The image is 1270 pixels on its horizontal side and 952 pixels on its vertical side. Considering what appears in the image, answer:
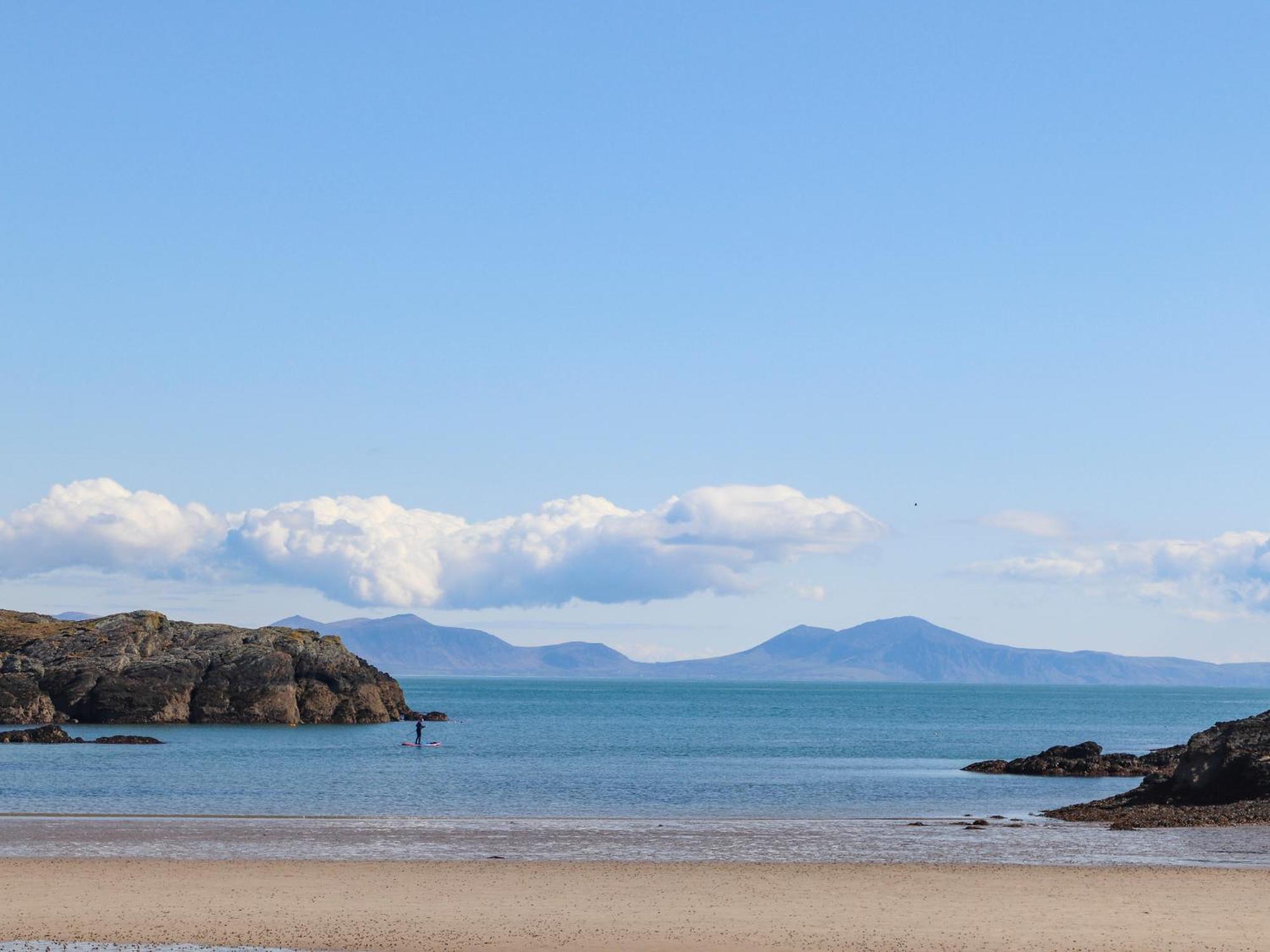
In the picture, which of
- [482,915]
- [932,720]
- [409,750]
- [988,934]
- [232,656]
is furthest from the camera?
[932,720]

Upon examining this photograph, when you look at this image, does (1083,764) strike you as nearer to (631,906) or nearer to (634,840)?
(634,840)

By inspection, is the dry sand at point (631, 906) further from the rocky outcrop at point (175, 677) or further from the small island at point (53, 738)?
the rocky outcrop at point (175, 677)

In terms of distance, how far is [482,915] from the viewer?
101 ft

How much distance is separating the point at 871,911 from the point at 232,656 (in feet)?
Result: 364

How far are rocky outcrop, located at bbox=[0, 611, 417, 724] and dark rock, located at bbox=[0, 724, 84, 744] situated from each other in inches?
818

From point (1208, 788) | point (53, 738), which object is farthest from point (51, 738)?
point (1208, 788)

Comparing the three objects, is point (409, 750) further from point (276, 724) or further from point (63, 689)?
point (63, 689)

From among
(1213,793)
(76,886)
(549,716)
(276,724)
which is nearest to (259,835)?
(76,886)

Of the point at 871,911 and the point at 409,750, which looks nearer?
the point at 871,911

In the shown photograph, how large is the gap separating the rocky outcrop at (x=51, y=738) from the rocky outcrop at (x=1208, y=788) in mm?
71474

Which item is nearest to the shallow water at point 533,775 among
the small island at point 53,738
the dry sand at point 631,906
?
the small island at point 53,738

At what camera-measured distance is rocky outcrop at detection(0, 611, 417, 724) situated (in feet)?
407

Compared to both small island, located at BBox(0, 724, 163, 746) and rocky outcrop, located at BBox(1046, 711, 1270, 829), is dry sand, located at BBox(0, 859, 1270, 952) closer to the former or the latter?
rocky outcrop, located at BBox(1046, 711, 1270, 829)

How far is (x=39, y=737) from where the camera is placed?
331ft
